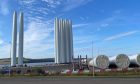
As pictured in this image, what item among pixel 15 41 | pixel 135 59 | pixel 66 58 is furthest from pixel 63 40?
pixel 135 59

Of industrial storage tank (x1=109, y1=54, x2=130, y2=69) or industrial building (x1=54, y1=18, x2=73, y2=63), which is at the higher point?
industrial building (x1=54, y1=18, x2=73, y2=63)

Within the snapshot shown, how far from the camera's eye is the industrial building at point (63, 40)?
139 meters

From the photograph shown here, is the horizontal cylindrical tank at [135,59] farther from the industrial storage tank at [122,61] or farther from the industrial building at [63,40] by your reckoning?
the industrial building at [63,40]

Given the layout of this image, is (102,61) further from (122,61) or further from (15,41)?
(15,41)

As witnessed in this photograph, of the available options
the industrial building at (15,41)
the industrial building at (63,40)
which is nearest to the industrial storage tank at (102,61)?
the industrial building at (15,41)

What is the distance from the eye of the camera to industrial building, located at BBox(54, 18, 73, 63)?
138712 mm

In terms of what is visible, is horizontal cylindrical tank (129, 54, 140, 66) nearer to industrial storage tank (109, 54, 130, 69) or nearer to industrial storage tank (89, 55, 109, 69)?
industrial storage tank (109, 54, 130, 69)

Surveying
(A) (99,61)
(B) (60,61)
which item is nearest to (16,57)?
(B) (60,61)

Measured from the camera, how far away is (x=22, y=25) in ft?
396

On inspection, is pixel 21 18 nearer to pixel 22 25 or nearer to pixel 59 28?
pixel 22 25

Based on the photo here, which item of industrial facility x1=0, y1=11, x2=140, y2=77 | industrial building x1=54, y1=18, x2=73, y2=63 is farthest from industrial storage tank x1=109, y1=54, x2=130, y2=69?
industrial building x1=54, y1=18, x2=73, y2=63

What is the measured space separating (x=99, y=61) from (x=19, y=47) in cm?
6289

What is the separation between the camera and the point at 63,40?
462 ft

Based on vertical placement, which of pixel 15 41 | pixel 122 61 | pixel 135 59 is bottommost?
pixel 122 61
